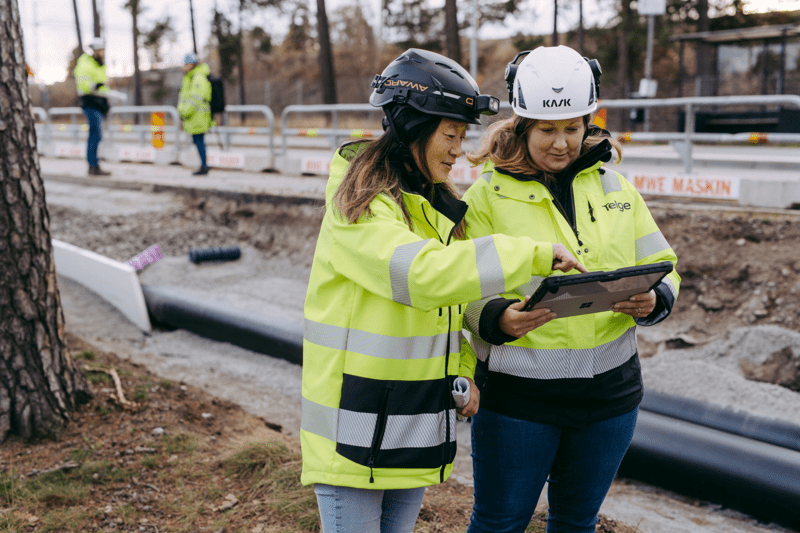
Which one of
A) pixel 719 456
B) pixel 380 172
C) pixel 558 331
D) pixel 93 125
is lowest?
pixel 719 456

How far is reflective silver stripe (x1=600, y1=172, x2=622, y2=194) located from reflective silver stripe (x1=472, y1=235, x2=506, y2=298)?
27.4 inches

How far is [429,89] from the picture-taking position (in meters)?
1.78

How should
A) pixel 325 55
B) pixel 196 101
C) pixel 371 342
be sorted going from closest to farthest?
pixel 371 342
pixel 196 101
pixel 325 55

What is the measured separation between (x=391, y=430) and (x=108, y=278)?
6.12m

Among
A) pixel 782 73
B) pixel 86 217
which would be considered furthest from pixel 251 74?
pixel 86 217

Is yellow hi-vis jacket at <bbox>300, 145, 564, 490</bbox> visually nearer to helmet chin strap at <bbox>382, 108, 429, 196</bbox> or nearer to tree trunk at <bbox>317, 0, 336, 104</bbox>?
helmet chin strap at <bbox>382, 108, 429, 196</bbox>

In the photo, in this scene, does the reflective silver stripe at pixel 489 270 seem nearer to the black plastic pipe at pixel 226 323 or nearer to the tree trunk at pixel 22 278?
the tree trunk at pixel 22 278

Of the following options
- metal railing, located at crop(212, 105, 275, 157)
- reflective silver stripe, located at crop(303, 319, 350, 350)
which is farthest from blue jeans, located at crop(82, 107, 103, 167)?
reflective silver stripe, located at crop(303, 319, 350, 350)

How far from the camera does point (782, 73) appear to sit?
1727 cm

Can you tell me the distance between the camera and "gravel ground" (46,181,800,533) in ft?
12.9

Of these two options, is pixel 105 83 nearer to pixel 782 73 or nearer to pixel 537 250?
pixel 537 250

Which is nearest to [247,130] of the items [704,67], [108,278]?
[108,278]

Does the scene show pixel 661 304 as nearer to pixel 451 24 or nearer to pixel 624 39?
pixel 451 24

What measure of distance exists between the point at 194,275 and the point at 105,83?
5.32m
